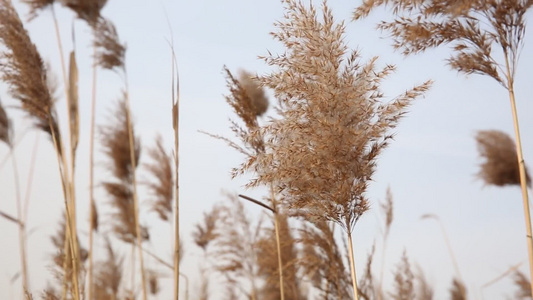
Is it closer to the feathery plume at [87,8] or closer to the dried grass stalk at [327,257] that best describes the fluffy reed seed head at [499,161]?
the dried grass stalk at [327,257]

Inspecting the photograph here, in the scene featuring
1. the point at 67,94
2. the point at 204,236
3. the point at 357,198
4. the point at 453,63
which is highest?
the point at 204,236

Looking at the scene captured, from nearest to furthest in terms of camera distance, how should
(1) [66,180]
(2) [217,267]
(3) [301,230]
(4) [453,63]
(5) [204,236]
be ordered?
(4) [453,63], (1) [66,180], (3) [301,230], (2) [217,267], (5) [204,236]

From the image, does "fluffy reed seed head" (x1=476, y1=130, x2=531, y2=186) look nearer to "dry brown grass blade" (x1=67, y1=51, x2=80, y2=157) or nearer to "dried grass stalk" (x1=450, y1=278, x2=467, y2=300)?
"dry brown grass blade" (x1=67, y1=51, x2=80, y2=157)

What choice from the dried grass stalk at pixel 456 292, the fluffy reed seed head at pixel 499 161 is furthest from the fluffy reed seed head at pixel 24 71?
the dried grass stalk at pixel 456 292

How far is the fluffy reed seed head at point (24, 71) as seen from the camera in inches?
155

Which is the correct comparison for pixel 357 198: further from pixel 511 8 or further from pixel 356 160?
pixel 511 8

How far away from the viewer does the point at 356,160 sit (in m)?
2.96

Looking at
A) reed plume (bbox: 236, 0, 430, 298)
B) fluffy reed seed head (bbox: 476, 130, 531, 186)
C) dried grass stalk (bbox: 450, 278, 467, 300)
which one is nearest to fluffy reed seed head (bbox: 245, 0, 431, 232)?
reed plume (bbox: 236, 0, 430, 298)

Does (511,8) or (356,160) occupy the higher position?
(511,8)

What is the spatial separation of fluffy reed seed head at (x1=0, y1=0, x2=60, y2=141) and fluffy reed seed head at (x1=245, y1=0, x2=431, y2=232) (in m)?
1.80

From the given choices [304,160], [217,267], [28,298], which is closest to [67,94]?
[28,298]

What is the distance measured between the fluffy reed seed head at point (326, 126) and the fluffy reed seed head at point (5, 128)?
2879mm

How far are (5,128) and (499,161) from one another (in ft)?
14.6

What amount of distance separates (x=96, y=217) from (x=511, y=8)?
715 cm
